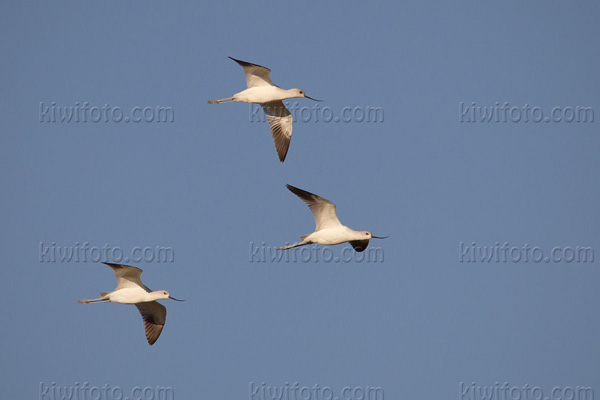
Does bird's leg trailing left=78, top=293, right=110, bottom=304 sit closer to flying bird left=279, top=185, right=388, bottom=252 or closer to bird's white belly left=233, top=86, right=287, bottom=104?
flying bird left=279, top=185, right=388, bottom=252

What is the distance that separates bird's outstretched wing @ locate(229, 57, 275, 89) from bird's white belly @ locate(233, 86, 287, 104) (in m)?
0.27

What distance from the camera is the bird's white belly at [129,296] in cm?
3619

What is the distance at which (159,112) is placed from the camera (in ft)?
128

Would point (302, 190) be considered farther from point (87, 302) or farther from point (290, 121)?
point (87, 302)

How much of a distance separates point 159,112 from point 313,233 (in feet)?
26.4

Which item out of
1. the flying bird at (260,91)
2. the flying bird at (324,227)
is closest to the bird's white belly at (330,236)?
the flying bird at (324,227)

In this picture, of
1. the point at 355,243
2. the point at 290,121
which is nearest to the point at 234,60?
the point at 290,121

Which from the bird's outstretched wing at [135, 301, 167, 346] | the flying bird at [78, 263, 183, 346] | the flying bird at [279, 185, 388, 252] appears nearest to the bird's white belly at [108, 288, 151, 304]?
the flying bird at [78, 263, 183, 346]

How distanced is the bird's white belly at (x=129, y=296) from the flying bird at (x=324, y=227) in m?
5.14

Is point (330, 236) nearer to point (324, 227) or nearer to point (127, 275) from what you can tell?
point (324, 227)

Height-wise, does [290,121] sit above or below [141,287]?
above

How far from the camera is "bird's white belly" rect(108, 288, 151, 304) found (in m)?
36.2

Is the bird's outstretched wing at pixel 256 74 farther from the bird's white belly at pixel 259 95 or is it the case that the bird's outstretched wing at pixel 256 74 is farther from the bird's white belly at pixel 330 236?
the bird's white belly at pixel 330 236

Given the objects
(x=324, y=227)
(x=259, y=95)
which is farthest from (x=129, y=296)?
(x=259, y=95)
